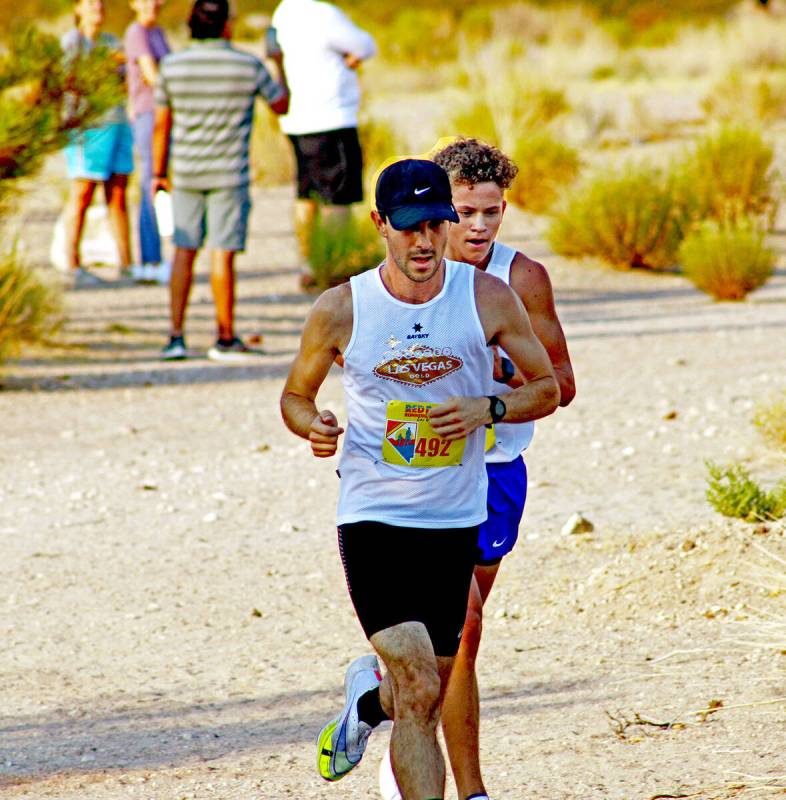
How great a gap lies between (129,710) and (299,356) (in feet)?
5.96

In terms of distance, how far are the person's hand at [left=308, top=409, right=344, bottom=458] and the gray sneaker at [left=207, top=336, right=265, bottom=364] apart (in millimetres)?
6895

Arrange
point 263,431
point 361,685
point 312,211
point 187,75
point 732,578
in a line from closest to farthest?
point 361,685, point 732,578, point 263,431, point 187,75, point 312,211

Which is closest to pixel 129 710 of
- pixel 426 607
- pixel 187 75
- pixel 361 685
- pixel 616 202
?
pixel 361 685

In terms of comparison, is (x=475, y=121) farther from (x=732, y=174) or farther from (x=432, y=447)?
(x=432, y=447)

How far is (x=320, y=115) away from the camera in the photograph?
1110 cm

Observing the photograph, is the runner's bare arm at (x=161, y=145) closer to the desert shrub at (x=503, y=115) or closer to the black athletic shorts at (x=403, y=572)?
the black athletic shorts at (x=403, y=572)

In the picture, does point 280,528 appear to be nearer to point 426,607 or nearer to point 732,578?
point 732,578

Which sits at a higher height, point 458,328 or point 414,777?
point 458,328

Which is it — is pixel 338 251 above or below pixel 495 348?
below

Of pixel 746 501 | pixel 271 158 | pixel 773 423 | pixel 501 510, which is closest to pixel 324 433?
pixel 501 510

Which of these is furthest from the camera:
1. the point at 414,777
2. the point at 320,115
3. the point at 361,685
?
the point at 320,115

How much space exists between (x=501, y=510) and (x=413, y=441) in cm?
59

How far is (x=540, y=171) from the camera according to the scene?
687 inches

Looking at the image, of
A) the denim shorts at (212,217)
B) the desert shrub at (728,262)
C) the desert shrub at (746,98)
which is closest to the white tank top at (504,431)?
the denim shorts at (212,217)
